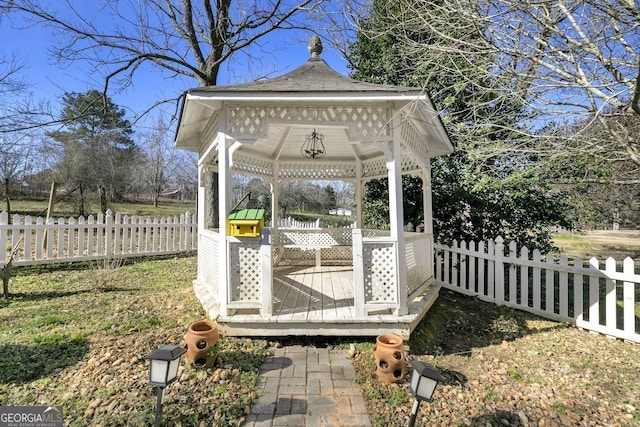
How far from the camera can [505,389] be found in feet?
10.4

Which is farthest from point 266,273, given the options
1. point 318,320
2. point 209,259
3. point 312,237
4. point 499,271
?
point 499,271

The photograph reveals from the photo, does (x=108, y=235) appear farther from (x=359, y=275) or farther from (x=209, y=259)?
(x=359, y=275)

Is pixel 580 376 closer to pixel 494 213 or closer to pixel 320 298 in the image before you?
pixel 320 298

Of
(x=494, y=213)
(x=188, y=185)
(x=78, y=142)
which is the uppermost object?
(x=78, y=142)

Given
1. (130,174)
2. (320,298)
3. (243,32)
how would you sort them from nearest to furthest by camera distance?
(320,298) → (243,32) → (130,174)

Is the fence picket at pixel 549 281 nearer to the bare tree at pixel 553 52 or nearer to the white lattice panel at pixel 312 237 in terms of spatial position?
the bare tree at pixel 553 52

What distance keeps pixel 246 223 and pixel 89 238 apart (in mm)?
6382

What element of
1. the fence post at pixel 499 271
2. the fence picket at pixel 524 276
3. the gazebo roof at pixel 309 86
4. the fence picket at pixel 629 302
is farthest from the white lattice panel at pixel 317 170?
the fence picket at pixel 629 302

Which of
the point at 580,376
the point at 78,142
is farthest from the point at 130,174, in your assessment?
the point at 580,376

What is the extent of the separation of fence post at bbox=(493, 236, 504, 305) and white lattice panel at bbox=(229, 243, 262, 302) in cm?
446

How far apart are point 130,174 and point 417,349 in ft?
77.5

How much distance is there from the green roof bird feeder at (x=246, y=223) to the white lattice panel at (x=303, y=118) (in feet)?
3.19

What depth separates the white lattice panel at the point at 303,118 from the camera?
3986 millimetres

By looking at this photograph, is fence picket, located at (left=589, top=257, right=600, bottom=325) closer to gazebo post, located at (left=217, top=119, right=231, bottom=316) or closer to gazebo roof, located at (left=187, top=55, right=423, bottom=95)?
gazebo roof, located at (left=187, top=55, right=423, bottom=95)
